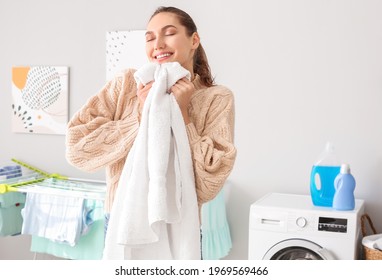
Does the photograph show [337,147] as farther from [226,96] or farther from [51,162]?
[51,162]

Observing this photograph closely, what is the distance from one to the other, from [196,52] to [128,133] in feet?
1.00

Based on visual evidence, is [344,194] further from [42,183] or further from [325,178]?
[42,183]

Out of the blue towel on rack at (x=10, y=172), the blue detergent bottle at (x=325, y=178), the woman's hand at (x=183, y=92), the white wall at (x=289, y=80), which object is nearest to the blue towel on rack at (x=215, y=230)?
the white wall at (x=289, y=80)

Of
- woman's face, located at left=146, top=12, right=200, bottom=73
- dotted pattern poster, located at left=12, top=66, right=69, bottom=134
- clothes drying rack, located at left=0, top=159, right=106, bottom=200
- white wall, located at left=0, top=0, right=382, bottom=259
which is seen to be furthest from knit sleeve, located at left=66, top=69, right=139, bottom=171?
dotted pattern poster, located at left=12, top=66, right=69, bottom=134

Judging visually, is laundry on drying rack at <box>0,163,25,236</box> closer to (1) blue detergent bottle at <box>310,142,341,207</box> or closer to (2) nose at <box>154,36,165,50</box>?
(1) blue detergent bottle at <box>310,142,341,207</box>

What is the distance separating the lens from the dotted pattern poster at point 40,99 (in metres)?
3.05

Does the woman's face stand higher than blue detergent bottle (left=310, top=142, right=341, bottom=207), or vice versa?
the woman's face

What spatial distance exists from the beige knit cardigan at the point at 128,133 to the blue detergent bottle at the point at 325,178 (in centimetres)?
132

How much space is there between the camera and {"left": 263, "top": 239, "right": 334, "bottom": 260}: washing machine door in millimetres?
2131

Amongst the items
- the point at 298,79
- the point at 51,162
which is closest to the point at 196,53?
the point at 298,79

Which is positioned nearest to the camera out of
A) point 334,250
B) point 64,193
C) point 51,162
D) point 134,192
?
point 134,192

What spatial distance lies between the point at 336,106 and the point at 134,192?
169cm

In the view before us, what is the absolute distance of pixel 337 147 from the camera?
2.46m

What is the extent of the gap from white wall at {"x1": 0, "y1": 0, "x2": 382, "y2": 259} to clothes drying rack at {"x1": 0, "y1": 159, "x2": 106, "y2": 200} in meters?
0.69
